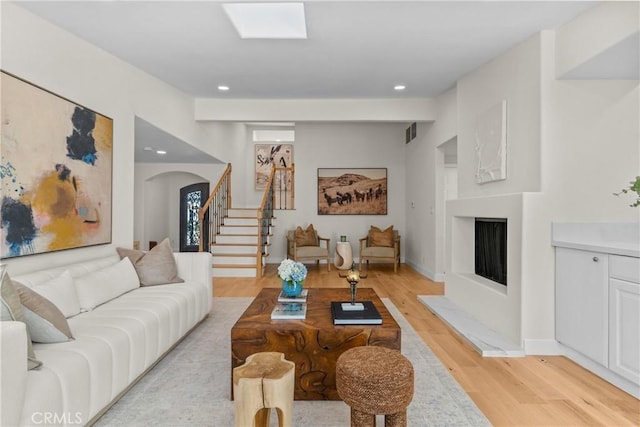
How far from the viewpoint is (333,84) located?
176 inches

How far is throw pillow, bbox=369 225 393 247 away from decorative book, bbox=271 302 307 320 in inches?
185

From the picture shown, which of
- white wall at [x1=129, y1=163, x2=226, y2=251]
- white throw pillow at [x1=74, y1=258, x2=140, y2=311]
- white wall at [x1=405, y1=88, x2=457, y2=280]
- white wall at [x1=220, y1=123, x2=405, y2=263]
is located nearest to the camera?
white throw pillow at [x1=74, y1=258, x2=140, y2=311]

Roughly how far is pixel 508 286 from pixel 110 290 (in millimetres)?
3353

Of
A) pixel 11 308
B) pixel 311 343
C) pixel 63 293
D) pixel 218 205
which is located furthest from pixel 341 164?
pixel 11 308

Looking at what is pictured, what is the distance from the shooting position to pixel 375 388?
60.0 inches

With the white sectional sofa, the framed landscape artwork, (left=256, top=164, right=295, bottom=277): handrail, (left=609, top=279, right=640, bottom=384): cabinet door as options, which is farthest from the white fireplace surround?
the framed landscape artwork

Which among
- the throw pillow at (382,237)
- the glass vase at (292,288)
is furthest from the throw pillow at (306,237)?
the glass vase at (292,288)

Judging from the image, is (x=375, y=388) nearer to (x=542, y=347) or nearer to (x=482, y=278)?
(x=542, y=347)

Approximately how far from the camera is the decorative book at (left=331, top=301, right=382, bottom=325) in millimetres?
2143

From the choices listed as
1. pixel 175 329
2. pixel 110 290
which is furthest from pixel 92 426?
pixel 110 290

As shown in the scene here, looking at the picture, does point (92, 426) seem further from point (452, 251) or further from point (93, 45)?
point (452, 251)

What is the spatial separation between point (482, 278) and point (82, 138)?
165 inches

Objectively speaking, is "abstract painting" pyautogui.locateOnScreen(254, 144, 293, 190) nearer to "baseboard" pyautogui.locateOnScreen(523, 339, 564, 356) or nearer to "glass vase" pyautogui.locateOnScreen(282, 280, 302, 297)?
"glass vase" pyautogui.locateOnScreen(282, 280, 302, 297)

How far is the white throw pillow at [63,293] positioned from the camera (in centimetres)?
217
